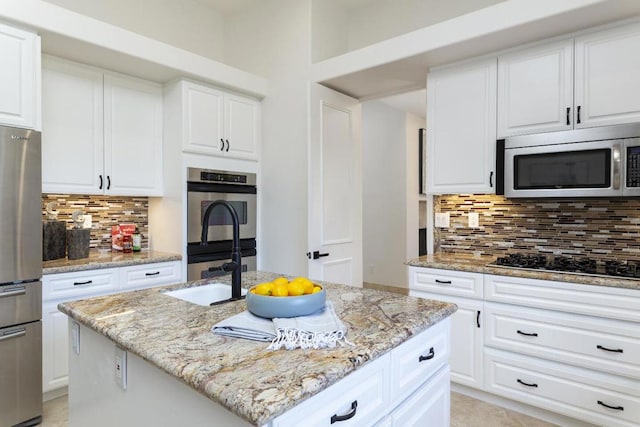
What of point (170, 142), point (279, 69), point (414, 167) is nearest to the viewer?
point (170, 142)

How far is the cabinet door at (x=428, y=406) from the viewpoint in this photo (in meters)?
1.24

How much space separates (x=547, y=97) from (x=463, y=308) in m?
1.51

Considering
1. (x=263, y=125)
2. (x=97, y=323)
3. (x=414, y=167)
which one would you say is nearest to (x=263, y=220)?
(x=263, y=125)

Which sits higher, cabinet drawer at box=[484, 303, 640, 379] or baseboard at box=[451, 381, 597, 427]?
cabinet drawer at box=[484, 303, 640, 379]

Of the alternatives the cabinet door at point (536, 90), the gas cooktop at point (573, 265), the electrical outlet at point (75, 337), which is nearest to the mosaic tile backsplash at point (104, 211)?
the electrical outlet at point (75, 337)

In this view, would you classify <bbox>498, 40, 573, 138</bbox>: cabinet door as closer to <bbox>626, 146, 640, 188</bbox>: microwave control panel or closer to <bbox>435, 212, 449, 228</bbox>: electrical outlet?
<bbox>626, 146, 640, 188</bbox>: microwave control panel

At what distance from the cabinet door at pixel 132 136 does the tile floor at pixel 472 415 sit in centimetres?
155

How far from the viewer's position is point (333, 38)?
3.60 metres

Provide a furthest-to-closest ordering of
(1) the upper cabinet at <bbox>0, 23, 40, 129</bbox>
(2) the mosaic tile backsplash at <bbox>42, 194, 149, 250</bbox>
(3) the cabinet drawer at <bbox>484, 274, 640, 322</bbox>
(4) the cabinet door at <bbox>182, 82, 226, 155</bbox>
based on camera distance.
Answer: (4) the cabinet door at <bbox>182, 82, 226, 155</bbox>, (2) the mosaic tile backsplash at <bbox>42, 194, 149, 250</bbox>, (1) the upper cabinet at <bbox>0, 23, 40, 129</bbox>, (3) the cabinet drawer at <bbox>484, 274, 640, 322</bbox>

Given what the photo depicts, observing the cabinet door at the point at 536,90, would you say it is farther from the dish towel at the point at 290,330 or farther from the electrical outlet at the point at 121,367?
the electrical outlet at the point at 121,367

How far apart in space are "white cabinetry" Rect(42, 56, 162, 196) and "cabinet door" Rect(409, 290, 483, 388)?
8.66 ft

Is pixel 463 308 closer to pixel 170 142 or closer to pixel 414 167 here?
pixel 170 142

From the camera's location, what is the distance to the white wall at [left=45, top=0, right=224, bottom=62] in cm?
315

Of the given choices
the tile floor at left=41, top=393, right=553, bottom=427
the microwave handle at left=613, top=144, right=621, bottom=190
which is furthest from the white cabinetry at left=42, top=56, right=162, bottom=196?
the microwave handle at left=613, top=144, right=621, bottom=190
